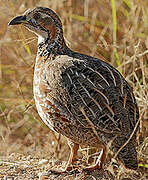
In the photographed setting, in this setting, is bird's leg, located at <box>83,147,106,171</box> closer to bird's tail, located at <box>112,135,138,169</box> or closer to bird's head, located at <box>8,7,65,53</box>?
bird's tail, located at <box>112,135,138,169</box>

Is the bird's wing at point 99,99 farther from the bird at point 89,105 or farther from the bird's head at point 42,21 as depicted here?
the bird's head at point 42,21

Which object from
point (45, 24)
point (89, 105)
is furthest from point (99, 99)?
point (45, 24)

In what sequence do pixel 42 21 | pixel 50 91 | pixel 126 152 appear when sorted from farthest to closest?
pixel 42 21
pixel 50 91
pixel 126 152

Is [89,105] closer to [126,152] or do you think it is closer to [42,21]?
[126,152]

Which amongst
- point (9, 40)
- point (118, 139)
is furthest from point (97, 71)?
point (9, 40)

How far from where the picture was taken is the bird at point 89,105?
3740mm

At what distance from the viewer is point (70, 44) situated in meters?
5.79

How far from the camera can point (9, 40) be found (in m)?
6.62

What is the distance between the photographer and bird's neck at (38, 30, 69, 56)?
14.5 ft

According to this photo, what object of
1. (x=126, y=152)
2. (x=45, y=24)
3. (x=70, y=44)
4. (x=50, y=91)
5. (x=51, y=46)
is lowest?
(x=126, y=152)

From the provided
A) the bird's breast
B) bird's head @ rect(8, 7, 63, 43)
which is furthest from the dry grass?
the bird's breast

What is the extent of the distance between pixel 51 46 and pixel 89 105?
0.95 m

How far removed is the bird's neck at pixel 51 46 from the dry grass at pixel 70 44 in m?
0.74

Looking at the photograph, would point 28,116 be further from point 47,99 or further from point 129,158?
point 129,158
